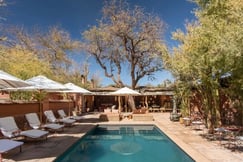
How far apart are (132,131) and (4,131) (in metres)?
9.13

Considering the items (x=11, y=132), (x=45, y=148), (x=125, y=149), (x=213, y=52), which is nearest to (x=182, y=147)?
(x=125, y=149)

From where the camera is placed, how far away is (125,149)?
11.8m

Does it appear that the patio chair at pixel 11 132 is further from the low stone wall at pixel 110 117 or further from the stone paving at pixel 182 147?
the low stone wall at pixel 110 117

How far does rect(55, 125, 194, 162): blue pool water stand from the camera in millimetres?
9719

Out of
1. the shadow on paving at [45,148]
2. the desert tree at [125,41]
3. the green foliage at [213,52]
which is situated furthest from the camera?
the desert tree at [125,41]

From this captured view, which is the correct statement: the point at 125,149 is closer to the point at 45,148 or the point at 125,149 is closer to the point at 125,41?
the point at 45,148

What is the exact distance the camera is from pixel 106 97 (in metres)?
34.8

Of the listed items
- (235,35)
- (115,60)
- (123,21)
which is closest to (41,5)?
(123,21)

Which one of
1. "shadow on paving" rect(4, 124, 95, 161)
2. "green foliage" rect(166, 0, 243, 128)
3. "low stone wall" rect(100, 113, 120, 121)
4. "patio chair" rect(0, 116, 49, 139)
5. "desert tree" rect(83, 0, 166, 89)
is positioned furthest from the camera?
"desert tree" rect(83, 0, 166, 89)

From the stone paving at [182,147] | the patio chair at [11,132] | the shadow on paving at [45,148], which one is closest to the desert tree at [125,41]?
the stone paving at [182,147]

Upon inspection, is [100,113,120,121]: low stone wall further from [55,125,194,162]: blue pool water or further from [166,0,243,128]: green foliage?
[166,0,243,128]: green foliage

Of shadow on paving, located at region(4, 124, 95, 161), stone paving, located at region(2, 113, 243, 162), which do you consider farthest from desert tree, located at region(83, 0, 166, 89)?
shadow on paving, located at region(4, 124, 95, 161)

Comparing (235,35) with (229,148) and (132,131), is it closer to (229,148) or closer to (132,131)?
(229,148)

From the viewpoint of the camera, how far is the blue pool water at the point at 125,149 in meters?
9.72
